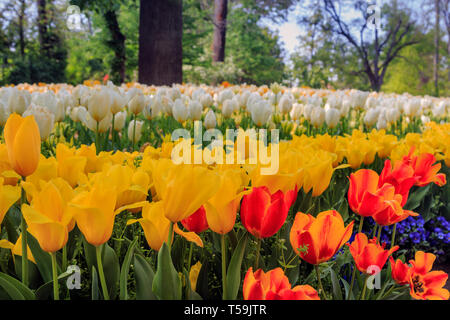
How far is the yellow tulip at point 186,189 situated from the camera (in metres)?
0.76

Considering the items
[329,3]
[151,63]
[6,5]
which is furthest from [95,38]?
[329,3]

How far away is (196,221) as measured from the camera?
96cm

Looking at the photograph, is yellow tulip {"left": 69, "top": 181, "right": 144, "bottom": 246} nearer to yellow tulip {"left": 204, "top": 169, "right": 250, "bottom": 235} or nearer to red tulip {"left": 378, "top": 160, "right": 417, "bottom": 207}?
yellow tulip {"left": 204, "top": 169, "right": 250, "bottom": 235}

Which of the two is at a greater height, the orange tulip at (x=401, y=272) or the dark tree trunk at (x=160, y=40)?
the dark tree trunk at (x=160, y=40)

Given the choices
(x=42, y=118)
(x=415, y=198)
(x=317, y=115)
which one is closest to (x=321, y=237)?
(x=42, y=118)

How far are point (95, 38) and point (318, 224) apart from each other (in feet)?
59.3

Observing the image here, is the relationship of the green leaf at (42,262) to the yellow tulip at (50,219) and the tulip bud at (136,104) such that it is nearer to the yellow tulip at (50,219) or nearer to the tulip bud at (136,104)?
the yellow tulip at (50,219)

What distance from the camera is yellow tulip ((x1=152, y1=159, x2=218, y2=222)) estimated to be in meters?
0.76

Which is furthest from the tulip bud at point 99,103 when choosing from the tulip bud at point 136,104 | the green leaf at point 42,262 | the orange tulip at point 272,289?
the orange tulip at point 272,289

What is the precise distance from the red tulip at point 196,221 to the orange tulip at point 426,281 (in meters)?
0.51

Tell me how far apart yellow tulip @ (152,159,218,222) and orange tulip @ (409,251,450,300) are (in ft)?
1.76

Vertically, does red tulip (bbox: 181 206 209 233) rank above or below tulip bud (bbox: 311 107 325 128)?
below

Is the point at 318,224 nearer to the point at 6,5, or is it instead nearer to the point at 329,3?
the point at 6,5

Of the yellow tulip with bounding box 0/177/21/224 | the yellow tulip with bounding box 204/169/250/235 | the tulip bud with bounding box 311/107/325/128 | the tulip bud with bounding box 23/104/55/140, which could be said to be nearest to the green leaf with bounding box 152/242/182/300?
the yellow tulip with bounding box 204/169/250/235
